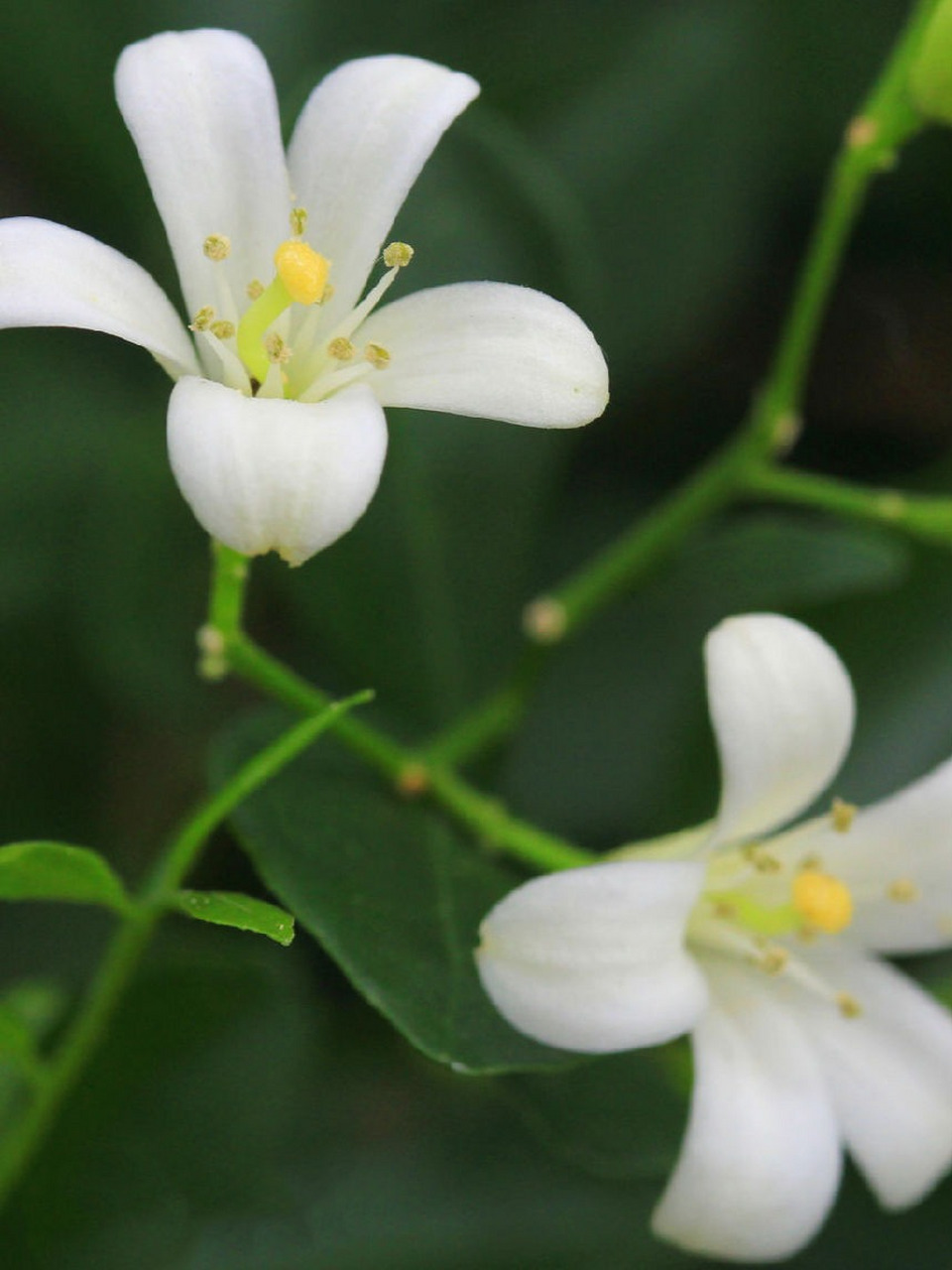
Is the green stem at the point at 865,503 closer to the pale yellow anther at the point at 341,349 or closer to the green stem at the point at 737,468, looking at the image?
the green stem at the point at 737,468

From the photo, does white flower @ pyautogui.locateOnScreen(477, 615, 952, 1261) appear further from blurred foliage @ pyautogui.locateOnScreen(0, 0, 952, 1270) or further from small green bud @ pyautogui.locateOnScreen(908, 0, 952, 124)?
small green bud @ pyautogui.locateOnScreen(908, 0, 952, 124)

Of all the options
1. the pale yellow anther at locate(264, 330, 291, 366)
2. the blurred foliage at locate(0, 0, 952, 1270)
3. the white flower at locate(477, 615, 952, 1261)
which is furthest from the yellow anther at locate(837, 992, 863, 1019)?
the pale yellow anther at locate(264, 330, 291, 366)

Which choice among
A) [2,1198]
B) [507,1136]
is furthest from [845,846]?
[2,1198]

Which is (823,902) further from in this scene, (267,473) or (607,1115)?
(267,473)

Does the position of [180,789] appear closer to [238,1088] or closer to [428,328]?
[238,1088]

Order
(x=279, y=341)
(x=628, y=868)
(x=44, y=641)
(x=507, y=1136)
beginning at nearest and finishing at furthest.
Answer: (x=628, y=868), (x=279, y=341), (x=507, y=1136), (x=44, y=641)

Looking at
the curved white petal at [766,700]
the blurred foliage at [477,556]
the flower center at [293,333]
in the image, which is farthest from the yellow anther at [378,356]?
the blurred foliage at [477,556]

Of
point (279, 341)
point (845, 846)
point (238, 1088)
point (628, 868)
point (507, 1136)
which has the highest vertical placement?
point (279, 341)

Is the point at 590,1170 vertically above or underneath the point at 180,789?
above

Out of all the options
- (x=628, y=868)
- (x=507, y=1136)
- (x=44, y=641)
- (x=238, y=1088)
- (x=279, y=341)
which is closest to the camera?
(x=628, y=868)
